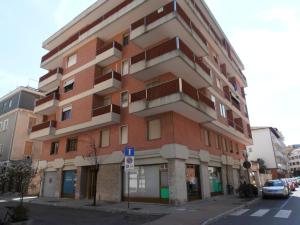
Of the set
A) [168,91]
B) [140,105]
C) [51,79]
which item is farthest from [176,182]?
[51,79]

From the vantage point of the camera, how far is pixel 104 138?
67.6ft

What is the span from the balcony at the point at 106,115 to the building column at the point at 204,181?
7746 mm

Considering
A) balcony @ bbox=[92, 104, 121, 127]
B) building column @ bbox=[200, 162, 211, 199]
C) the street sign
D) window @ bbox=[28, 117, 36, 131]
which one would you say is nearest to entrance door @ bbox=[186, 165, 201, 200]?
building column @ bbox=[200, 162, 211, 199]

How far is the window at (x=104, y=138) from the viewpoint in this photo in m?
20.3

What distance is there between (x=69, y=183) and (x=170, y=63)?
14.8m

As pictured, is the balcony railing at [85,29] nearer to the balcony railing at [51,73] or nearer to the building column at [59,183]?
the balcony railing at [51,73]

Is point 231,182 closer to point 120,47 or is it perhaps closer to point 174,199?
point 174,199

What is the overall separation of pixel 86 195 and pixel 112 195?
4.02m

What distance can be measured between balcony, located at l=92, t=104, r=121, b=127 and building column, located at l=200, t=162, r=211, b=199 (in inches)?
305

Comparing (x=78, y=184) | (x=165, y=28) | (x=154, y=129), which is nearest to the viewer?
(x=154, y=129)

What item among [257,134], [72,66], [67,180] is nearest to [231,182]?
[67,180]

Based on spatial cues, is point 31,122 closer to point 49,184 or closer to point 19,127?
point 19,127

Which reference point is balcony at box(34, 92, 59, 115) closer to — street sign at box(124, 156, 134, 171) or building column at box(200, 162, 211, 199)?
street sign at box(124, 156, 134, 171)

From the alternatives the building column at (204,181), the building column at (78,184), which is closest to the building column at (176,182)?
the building column at (204,181)
